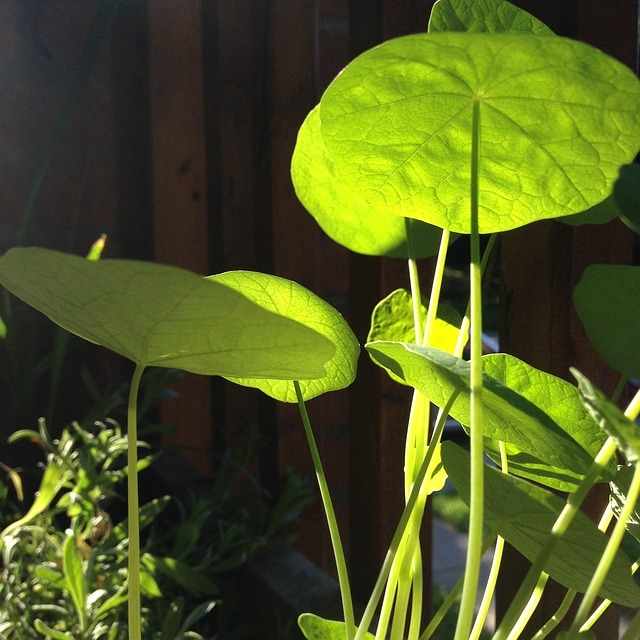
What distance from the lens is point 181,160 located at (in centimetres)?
122

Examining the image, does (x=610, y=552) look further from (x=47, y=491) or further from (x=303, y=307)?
(x=47, y=491)

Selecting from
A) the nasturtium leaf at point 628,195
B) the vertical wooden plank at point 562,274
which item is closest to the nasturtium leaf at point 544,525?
the nasturtium leaf at point 628,195

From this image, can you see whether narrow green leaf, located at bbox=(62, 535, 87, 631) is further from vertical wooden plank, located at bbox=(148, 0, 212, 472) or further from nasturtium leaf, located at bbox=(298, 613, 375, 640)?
vertical wooden plank, located at bbox=(148, 0, 212, 472)

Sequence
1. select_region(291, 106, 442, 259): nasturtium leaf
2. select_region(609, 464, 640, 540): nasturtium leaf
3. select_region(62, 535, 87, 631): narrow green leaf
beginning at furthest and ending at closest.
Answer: select_region(62, 535, 87, 631): narrow green leaf, select_region(291, 106, 442, 259): nasturtium leaf, select_region(609, 464, 640, 540): nasturtium leaf

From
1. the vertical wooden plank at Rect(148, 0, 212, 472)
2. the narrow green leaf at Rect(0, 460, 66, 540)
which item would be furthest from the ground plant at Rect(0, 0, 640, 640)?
the vertical wooden plank at Rect(148, 0, 212, 472)

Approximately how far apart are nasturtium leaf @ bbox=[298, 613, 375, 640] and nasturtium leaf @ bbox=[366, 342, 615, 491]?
136 mm

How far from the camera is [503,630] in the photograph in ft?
0.86

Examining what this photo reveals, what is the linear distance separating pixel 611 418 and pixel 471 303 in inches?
3.8

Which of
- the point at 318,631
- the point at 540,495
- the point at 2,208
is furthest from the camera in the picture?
the point at 2,208

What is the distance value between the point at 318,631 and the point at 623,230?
1.24 ft

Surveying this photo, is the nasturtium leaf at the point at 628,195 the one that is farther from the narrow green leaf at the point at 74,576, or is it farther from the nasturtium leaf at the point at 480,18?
the narrow green leaf at the point at 74,576

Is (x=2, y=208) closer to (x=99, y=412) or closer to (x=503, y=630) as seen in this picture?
(x=99, y=412)

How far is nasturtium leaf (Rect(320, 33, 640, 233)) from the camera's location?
0.76ft

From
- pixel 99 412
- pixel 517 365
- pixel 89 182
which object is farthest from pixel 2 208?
pixel 517 365
